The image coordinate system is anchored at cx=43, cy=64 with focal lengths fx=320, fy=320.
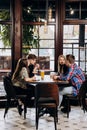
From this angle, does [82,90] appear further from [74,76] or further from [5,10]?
[5,10]

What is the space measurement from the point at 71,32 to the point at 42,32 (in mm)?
707

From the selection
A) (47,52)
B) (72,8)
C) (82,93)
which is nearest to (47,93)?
(82,93)

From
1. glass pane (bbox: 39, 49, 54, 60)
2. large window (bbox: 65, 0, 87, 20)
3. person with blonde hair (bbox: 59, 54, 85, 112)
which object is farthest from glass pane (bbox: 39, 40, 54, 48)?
person with blonde hair (bbox: 59, 54, 85, 112)

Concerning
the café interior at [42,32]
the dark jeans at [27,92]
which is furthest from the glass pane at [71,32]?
the dark jeans at [27,92]

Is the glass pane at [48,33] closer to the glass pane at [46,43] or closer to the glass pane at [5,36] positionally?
the glass pane at [46,43]

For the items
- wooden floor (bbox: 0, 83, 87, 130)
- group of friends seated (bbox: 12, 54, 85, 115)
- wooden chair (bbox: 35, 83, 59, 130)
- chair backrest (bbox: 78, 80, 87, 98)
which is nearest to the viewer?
wooden chair (bbox: 35, 83, 59, 130)

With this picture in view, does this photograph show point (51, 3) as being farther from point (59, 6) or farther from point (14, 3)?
point (14, 3)

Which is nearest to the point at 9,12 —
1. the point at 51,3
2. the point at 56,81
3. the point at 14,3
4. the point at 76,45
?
the point at 14,3

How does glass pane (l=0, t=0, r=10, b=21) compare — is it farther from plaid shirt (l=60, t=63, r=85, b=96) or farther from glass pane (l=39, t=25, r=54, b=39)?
plaid shirt (l=60, t=63, r=85, b=96)

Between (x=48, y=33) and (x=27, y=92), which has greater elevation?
(x=48, y=33)

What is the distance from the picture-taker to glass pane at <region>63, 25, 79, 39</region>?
7.75m

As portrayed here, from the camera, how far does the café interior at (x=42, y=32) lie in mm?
7543

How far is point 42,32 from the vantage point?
7691mm

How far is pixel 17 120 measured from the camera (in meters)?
6.11
